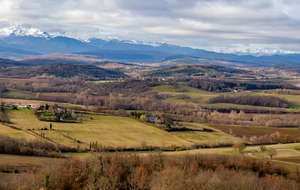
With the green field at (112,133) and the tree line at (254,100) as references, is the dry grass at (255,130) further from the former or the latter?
the tree line at (254,100)

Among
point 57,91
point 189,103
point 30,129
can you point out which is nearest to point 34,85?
point 57,91

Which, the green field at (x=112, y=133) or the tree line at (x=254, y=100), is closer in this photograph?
the green field at (x=112, y=133)

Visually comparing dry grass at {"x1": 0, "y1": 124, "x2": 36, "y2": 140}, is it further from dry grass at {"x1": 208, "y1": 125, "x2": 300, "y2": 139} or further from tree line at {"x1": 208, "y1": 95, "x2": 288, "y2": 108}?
tree line at {"x1": 208, "y1": 95, "x2": 288, "y2": 108}

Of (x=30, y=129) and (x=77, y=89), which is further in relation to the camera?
(x=77, y=89)

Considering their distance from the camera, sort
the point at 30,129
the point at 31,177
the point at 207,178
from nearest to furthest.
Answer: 1. the point at 31,177
2. the point at 207,178
3. the point at 30,129

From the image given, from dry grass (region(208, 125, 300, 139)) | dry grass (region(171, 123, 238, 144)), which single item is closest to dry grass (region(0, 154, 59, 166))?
dry grass (region(171, 123, 238, 144))

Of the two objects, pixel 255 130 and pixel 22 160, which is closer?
pixel 22 160

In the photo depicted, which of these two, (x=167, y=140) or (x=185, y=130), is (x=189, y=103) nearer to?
(x=185, y=130)

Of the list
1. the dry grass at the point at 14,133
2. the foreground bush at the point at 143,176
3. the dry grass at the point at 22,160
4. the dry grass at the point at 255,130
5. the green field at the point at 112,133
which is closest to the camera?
the foreground bush at the point at 143,176

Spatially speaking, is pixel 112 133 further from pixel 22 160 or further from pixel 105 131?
pixel 22 160

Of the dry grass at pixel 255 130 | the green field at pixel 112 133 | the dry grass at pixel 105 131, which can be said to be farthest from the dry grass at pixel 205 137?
the dry grass at pixel 255 130

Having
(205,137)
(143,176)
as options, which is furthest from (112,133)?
(143,176)
